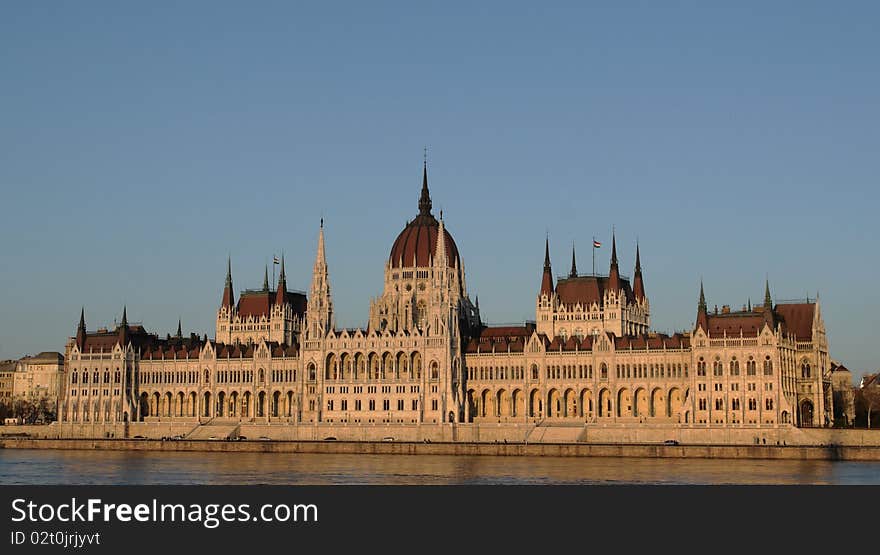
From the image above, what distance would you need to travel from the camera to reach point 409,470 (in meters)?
105

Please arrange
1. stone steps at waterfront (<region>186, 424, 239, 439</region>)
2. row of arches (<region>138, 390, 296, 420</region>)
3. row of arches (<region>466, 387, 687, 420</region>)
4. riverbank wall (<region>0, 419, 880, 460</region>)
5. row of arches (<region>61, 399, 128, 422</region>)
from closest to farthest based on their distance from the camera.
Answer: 1. riverbank wall (<region>0, 419, 880, 460</region>)
2. row of arches (<region>466, 387, 687, 420</region>)
3. stone steps at waterfront (<region>186, 424, 239, 439</region>)
4. row of arches (<region>138, 390, 296, 420</region>)
5. row of arches (<region>61, 399, 128, 422</region>)

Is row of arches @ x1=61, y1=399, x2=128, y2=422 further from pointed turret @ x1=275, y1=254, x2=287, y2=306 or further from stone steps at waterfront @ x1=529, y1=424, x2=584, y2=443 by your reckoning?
stone steps at waterfront @ x1=529, y1=424, x2=584, y2=443

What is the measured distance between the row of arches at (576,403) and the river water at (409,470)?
1842 cm

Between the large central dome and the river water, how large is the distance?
35.7 metres

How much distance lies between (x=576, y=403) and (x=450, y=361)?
41.5ft

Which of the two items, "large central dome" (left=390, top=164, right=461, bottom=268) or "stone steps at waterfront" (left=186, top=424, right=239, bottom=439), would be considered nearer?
"stone steps at waterfront" (left=186, top=424, right=239, bottom=439)

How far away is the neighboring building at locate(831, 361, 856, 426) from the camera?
140 m

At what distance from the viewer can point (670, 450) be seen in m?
120

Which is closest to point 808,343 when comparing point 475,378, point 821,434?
point 821,434

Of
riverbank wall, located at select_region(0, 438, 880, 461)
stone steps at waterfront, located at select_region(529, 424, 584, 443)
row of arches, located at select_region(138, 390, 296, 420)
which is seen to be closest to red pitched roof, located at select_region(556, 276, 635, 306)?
stone steps at waterfront, located at select_region(529, 424, 584, 443)

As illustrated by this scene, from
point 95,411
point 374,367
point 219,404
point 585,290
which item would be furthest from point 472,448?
point 95,411

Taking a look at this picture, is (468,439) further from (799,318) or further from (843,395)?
(843,395)

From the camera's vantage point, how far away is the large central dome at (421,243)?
157625 millimetres
